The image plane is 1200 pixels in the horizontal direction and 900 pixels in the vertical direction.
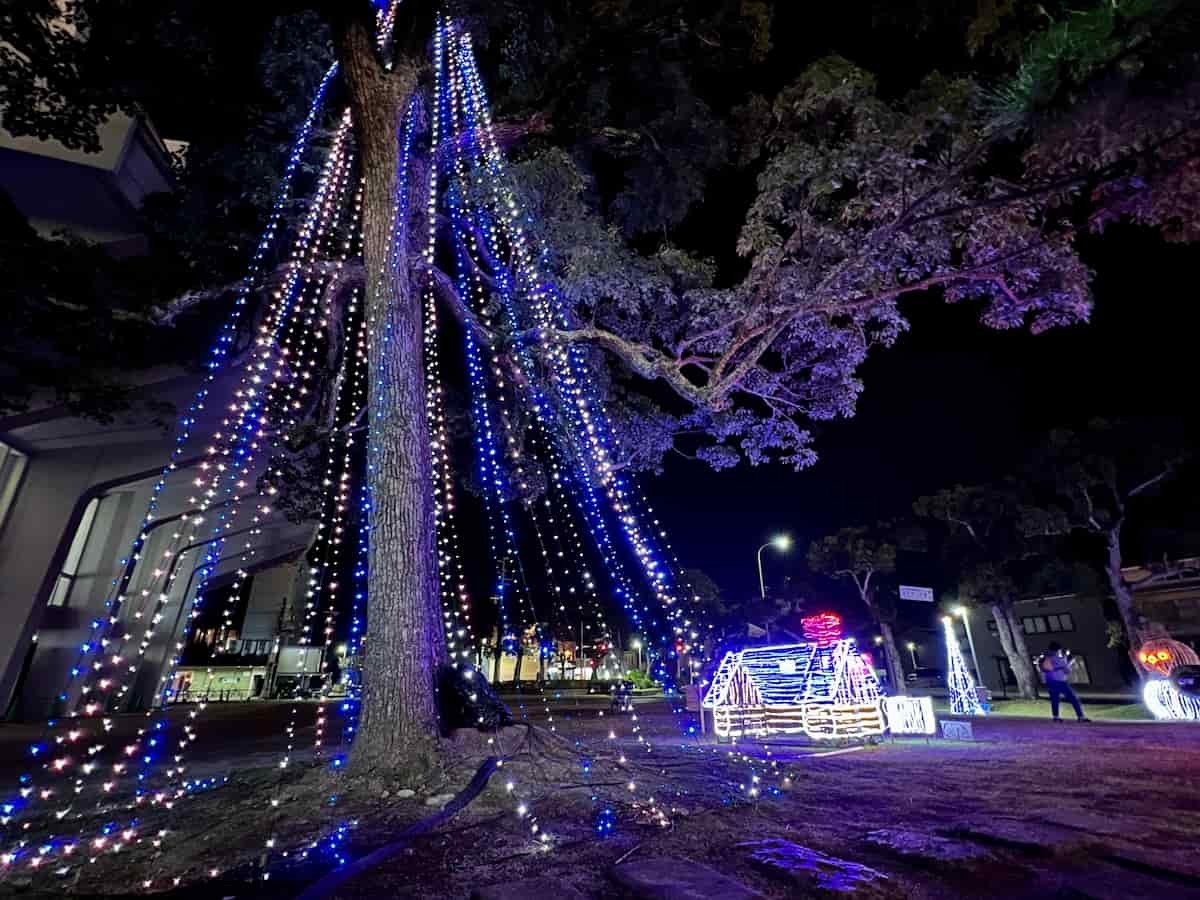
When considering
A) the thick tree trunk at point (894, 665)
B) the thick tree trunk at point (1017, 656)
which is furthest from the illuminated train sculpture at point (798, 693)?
the thick tree trunk at point (894, 665)

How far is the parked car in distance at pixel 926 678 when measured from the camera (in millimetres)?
32625

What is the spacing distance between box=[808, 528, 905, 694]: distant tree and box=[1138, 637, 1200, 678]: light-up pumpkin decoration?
7.98 meters

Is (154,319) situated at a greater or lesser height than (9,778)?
greater

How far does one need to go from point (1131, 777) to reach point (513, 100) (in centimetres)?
935

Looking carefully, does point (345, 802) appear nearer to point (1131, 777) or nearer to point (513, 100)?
point (1131, 777)

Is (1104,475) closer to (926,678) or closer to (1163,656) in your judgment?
(1163,656)

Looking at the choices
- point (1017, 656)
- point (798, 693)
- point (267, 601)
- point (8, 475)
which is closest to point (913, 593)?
point (1017, 656)

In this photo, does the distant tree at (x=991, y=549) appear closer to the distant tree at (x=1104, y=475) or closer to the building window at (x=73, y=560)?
the distant tree at (x=1104, y=475)

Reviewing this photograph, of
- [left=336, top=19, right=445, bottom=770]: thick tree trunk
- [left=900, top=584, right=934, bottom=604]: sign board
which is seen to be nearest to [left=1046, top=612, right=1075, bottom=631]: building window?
[left=900, top=584, right=934, bottom=604]: sign board

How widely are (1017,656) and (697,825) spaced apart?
18.0m

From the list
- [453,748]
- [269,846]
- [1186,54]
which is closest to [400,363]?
[453,748]

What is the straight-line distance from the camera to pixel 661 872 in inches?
109

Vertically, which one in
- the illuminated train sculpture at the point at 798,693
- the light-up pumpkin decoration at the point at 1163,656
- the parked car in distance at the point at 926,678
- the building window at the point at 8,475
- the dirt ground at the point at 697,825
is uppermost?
the building window at the point at 8,475

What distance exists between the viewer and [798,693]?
8547mm
